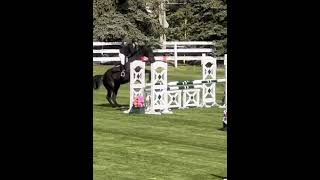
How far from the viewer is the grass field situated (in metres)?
7.09

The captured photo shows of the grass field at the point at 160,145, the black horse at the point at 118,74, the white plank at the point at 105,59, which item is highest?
the white plank at the point at 105,59

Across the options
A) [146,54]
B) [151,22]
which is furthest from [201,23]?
[146,54]

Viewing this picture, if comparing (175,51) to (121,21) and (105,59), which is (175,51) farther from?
(105,59)

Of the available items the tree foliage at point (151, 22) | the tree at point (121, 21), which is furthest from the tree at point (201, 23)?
the tree at point (121, 21)

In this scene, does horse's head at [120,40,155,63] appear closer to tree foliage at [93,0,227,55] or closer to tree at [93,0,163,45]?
tree foliage at [93,0,227,55]

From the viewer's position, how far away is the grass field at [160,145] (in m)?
7.09

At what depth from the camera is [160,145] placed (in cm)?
920

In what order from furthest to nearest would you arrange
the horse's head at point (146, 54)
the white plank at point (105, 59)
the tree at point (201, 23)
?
the tree at point (201, 23), the white plank at point (105, 59), the horse's head at point (146, 54)

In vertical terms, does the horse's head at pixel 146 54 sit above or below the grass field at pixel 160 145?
above

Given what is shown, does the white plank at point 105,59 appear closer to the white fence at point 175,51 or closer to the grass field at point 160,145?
the white fence at point 175,51

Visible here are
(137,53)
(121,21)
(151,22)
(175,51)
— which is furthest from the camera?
(151,22)
